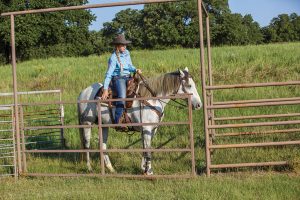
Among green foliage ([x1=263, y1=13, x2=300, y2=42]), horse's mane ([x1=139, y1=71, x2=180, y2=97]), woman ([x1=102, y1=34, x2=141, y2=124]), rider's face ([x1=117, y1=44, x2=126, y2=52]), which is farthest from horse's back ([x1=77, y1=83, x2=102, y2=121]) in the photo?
green foliage ([x1=263, y1=13, x2=300, y2=42])

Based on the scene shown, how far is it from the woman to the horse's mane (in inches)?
14.5

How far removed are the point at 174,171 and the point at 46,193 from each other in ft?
8.06

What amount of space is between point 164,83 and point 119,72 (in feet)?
3.04

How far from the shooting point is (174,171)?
845 cm

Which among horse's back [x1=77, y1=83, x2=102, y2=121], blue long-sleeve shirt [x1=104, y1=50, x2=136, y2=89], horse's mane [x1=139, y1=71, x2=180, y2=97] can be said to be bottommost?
horse's back [x1=77, y1=83, x2=102, y2=121]

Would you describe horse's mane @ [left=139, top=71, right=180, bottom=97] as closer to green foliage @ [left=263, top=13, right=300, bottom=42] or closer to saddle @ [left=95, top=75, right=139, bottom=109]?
saddle @ [left=95, top=75, right=139, bottom=109]

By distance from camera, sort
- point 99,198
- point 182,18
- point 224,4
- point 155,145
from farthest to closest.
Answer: point 224,4, point 182,18, point 155,145, point 99,198

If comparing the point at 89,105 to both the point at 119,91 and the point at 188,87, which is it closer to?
the point at 119,91

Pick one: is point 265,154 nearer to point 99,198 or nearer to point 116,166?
point 116,166

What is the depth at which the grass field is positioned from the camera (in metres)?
6.74

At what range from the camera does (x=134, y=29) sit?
6275 cm

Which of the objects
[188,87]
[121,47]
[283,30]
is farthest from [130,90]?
[283,30]

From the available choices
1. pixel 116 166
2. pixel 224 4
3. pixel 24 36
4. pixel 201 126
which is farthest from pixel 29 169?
pixel 224 4

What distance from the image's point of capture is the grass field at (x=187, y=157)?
22.1 ft
